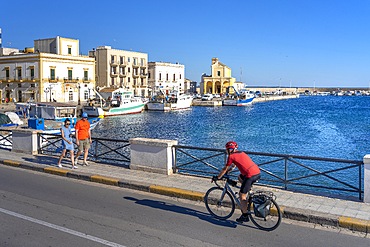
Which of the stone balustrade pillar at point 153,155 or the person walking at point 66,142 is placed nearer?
the stone balustrade pillar at point 153,155

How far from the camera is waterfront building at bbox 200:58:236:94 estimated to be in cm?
14475

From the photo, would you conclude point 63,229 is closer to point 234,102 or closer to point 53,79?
point 53,79

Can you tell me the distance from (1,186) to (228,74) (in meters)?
137

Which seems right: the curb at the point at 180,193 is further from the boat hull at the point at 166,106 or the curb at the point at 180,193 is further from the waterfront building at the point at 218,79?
the waterfront building at the point at 218,79

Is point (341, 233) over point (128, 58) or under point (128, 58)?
under

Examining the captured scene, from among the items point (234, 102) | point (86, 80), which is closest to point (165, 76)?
point (234, 102)

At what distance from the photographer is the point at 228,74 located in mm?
146125

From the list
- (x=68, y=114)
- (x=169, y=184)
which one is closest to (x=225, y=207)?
(x=169, y=184)

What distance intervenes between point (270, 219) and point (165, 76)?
106670 millimetres

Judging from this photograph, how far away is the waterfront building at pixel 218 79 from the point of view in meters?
145

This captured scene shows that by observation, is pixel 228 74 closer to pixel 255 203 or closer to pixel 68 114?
pixel 68 114

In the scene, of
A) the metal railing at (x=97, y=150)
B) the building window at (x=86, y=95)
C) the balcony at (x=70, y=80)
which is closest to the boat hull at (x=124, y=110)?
the building window at (x=86, y=95)

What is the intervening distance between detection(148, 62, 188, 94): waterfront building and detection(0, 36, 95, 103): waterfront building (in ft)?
94.1

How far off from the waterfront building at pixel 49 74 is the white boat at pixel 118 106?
19.0ft
